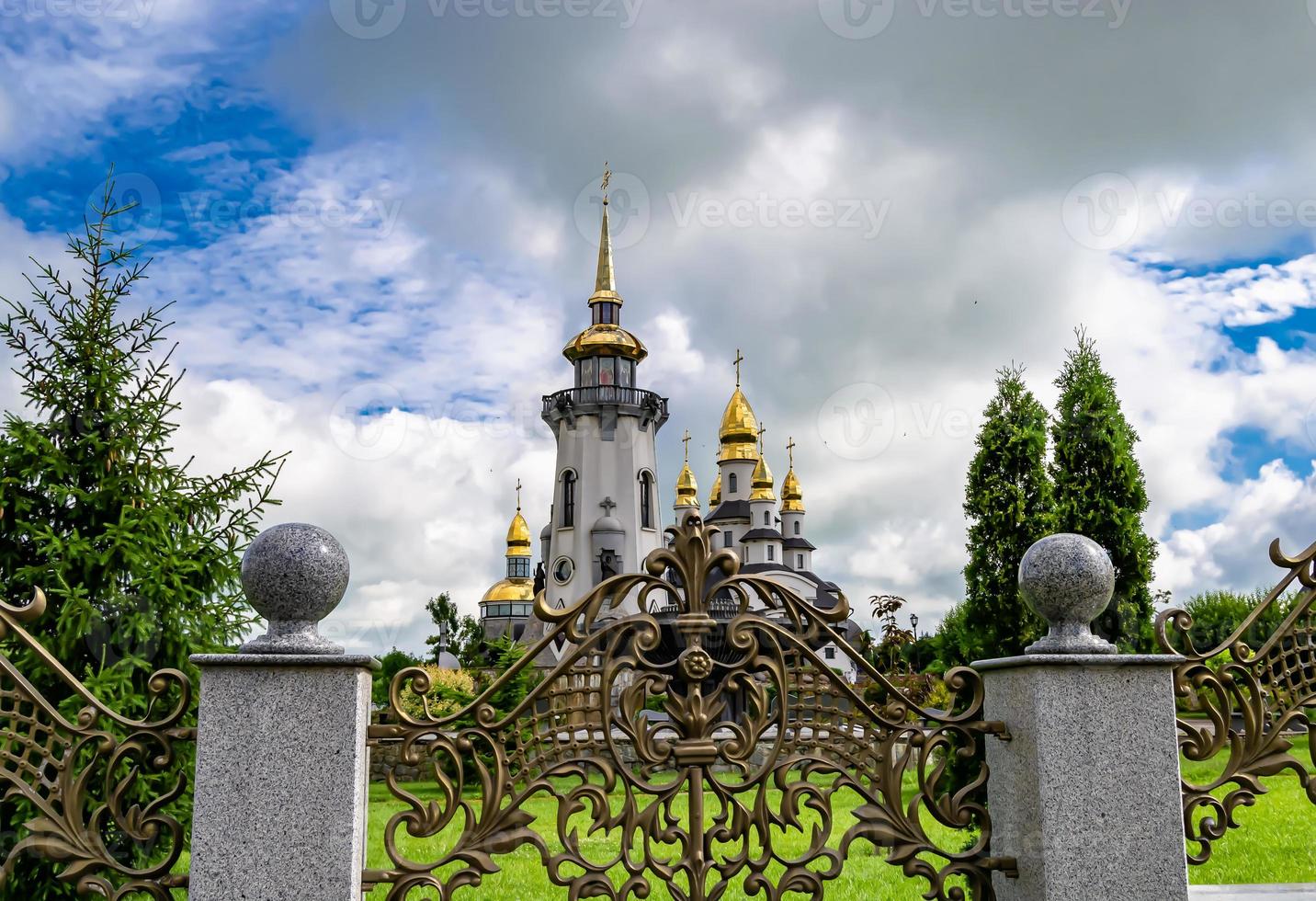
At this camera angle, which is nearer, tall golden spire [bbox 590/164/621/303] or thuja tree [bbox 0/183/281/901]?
thuja tree [bbox 0/183/281/901]

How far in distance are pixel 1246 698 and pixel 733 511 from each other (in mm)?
48014

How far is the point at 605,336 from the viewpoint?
40.7 meters

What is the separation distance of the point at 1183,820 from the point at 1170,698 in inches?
19.9

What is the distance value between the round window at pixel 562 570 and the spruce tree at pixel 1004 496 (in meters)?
31.5

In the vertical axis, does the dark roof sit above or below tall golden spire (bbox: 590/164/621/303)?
below

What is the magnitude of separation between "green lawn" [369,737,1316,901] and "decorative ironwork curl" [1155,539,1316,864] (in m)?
2.16

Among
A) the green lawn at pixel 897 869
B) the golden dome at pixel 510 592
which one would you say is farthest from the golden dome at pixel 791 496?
the green lawn at pixel 897 869

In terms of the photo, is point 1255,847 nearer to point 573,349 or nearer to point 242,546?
point 242,546

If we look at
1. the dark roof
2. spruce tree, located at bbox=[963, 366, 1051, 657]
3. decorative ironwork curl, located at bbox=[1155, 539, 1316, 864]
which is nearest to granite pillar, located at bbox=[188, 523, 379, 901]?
decorative ironwork curl, located at bbox=[1155, 539, 1316, 864]

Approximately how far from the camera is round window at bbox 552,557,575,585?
39.6m

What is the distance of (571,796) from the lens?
404 cm

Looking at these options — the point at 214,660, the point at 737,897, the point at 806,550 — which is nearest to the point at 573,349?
the point at 806,550

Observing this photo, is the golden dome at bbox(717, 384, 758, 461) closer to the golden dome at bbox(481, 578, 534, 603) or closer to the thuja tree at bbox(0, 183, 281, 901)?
the golden dome at bbox(481, 578, 534, 603)

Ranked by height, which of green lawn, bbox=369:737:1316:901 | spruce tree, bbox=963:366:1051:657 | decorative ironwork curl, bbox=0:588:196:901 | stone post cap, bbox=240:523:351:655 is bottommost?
green lawn, bbox=369:737:1316:901
